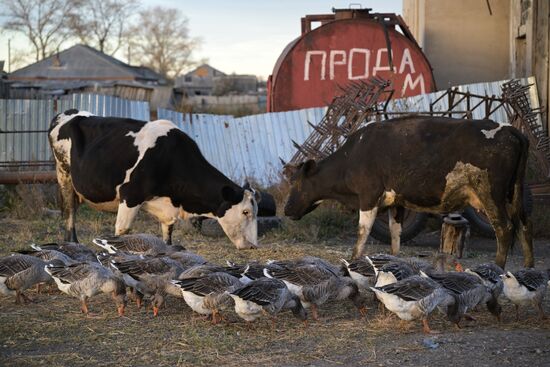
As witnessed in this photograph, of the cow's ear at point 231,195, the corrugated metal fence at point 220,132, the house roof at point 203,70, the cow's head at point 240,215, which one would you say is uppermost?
the house roof at point 203,70

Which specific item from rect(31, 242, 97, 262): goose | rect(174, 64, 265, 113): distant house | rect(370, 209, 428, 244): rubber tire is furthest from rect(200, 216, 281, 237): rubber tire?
rect(174, 64, 265, 113): distant house

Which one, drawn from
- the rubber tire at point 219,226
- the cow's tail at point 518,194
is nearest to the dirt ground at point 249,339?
the cow's tail at point 518,194

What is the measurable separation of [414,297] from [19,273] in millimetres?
3990

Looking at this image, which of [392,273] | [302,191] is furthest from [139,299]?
[302,191]

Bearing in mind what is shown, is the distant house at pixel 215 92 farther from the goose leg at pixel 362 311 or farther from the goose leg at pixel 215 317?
the goose leg at pixel 215 317

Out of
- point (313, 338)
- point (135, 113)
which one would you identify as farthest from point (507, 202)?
point (135, 113)

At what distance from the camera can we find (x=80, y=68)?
5919 centimetres

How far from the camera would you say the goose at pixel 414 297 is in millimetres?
7562

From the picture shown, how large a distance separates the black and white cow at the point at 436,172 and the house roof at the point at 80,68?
151 feet

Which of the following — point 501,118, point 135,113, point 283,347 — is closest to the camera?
point 283,347

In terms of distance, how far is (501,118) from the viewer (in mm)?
18344

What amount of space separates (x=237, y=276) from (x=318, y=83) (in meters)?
13.8

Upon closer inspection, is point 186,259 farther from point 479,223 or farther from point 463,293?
point 479,223

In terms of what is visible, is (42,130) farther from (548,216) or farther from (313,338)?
(313,338)
